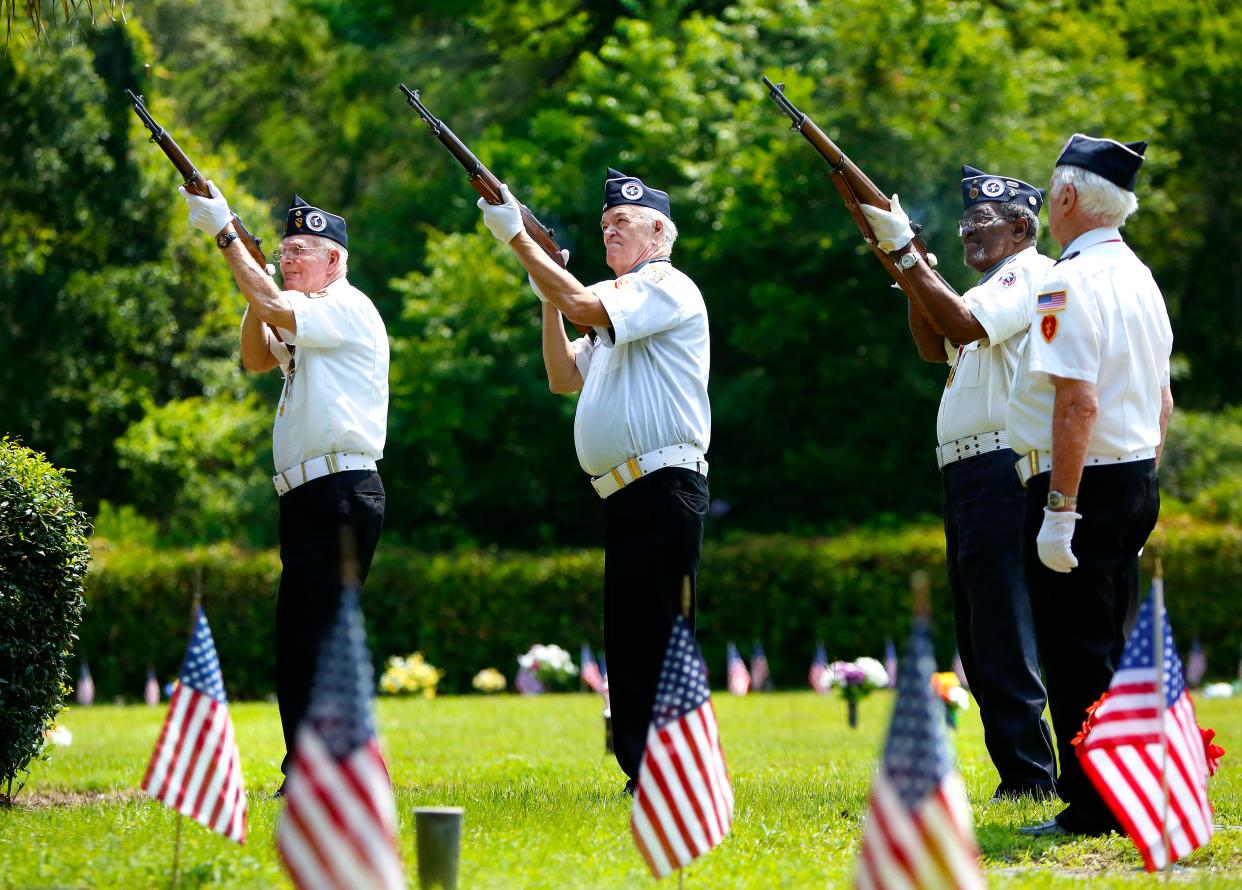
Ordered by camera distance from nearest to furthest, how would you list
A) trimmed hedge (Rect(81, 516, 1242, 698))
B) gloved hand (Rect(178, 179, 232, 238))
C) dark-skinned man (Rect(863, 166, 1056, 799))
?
dark-skinned man (Rect(863, 166, 1056, 799))
gloved hand (Rect(178, 179, 232, 238))
trimmed hedge (Rect(81, 516, 1242, 698))

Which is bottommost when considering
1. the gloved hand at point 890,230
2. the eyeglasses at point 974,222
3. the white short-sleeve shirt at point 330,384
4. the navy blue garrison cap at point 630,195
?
the white short-sleeve shirt at point 330,384

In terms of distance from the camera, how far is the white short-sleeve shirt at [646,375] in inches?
274

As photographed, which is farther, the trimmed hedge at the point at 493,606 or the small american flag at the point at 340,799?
the trimmed hedge at the point at 493,606

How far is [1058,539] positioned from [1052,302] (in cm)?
90

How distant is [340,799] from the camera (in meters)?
3.88

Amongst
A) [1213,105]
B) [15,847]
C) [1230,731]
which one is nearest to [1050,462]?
[15,847]

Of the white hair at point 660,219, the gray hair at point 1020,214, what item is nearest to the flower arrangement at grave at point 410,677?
the white hair at point 660,219

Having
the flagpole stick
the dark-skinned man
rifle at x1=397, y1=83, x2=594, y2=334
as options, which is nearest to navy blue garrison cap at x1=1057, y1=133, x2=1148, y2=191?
the dark-skinned man

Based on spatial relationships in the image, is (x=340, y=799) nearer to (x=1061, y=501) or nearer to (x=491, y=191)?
(x=1061, y=501)

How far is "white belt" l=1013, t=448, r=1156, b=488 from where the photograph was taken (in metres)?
6.07

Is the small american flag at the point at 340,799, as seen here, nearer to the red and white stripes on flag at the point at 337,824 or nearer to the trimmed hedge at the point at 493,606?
the red and white stripes on flag at the point at 337,824

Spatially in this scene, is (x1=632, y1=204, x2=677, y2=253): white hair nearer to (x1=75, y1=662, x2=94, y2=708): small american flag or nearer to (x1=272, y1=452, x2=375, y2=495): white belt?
(x1=272, y1=452, x2=375, y2=495): white belt

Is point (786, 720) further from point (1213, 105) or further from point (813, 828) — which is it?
point (1213, 105)

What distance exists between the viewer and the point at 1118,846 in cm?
Answer: 597
